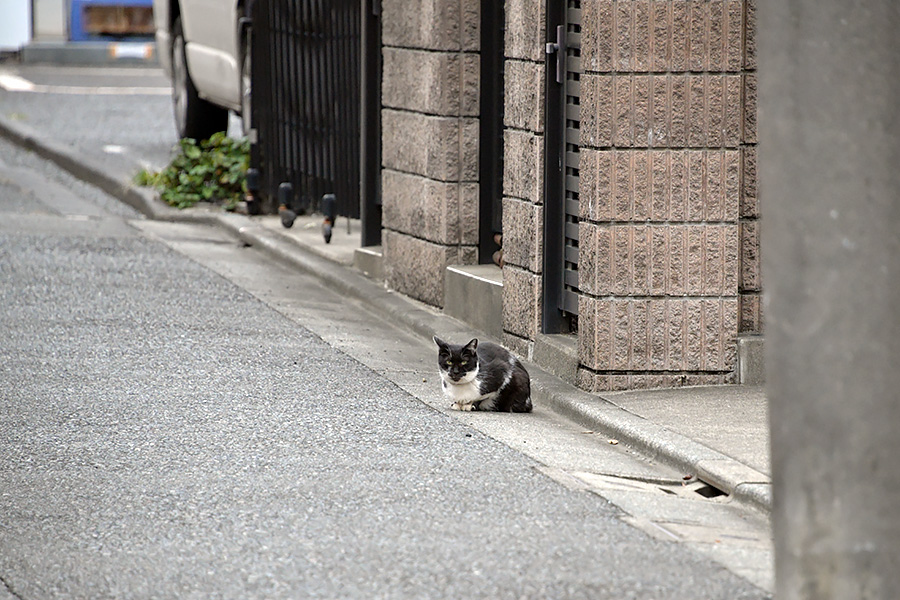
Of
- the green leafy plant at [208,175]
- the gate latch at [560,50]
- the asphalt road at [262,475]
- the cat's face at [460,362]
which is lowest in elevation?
the asphalt road at [262,475]

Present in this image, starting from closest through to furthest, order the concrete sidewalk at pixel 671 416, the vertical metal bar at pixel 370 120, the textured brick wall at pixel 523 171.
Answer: the concrete sidewalk at pixel 671 416 < the textured brick wall at pixel 523 171 < the vertical metal bar at pixel 370 120

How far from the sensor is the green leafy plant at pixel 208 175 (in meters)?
14.4

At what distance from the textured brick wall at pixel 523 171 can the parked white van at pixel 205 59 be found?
19.6ft

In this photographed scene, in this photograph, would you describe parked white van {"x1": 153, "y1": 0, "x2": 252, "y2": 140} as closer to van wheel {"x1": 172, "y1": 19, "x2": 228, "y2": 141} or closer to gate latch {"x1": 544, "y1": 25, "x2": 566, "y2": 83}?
van wheel {"x1": 172, "y1": 19, "x2": 228, "y2": 141}

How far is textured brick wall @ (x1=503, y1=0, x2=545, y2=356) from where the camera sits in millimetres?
7910

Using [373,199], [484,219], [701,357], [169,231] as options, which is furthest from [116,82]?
[701,357]

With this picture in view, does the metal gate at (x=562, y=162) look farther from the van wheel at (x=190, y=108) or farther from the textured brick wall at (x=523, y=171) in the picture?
the van wheel at (x=190, y=108)

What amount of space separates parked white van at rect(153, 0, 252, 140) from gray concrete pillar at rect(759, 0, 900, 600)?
34.3 feet

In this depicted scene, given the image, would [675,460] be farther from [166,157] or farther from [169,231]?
[166,157]

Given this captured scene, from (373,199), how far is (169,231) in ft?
9.50

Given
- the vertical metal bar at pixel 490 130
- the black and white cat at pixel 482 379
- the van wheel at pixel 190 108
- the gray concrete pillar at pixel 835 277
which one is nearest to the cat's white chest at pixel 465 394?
the black and white cat at pixel 482 379

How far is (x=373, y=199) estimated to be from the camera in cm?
1108

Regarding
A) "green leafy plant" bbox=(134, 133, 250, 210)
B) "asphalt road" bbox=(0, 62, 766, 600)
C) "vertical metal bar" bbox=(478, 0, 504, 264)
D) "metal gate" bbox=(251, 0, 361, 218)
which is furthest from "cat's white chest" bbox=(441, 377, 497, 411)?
"green leafy plant" bbox=(134, 133, 250, 210)

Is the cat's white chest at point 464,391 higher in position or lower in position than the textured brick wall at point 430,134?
lower
